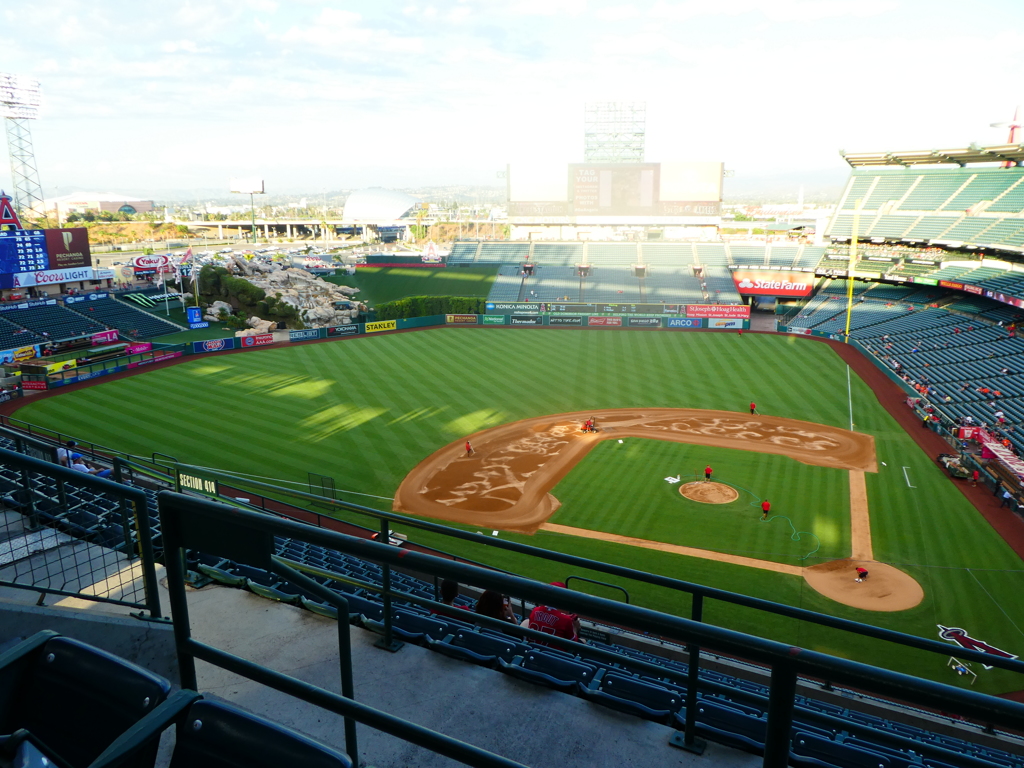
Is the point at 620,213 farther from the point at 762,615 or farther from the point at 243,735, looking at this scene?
the point at 243,735

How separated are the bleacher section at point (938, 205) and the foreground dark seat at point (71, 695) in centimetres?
5334

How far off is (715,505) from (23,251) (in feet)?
167

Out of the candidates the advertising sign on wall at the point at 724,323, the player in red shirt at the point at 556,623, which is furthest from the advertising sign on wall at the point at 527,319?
the player in red shirt at the point at 556,623

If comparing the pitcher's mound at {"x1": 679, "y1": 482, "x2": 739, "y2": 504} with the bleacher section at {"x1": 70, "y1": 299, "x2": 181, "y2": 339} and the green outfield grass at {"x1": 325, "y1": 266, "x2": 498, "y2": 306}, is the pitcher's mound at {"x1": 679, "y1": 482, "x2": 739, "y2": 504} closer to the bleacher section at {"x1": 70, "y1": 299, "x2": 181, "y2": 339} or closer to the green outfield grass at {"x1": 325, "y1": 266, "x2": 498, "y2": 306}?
the bleacher section at {"x1": 70, "y1": 299, "x2": 181, "y2": 339}

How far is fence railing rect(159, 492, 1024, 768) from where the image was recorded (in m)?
2.02

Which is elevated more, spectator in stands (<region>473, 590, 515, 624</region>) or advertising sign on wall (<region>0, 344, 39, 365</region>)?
spectator in stands (<region>473, 590, 515, 624</region>)

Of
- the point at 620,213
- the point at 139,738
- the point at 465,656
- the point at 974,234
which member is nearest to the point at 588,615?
the point at 139,738

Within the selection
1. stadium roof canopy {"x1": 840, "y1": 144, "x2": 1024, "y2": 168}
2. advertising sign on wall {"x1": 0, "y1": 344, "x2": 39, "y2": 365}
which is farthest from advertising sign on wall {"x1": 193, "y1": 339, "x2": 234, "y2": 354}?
stadium roof canopy {"x1": 840, "y1": 144, "x2": 1024, "y2": 168}

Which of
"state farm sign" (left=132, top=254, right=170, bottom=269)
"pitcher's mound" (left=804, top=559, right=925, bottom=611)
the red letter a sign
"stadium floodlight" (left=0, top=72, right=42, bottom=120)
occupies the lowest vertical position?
"pitcher's mound" (left=804, top=559, right=925, bottom=611)

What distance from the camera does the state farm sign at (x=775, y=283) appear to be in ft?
208

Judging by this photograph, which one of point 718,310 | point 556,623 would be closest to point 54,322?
point 718,310

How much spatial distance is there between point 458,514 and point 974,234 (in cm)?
4896

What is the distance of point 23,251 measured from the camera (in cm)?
4850

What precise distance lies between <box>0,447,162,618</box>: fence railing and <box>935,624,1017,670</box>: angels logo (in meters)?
16.3
